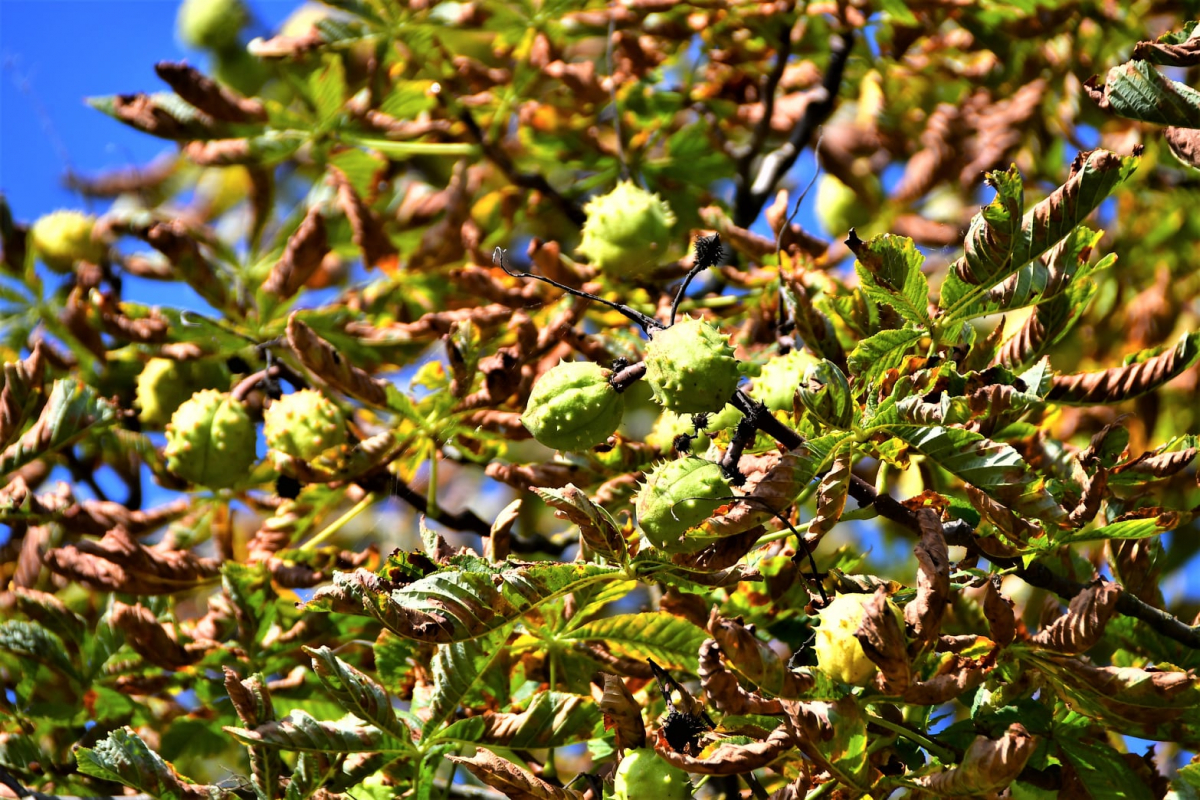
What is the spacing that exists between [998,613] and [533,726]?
631 mm

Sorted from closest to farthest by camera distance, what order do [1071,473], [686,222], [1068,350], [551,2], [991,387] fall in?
1. [991,387]
2. [1071,473]
3. [551,2]
4. [686,222]
5. [1068,350]

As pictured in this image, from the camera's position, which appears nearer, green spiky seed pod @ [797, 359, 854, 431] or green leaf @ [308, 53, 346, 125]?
green spiky seed pod @ [797, 359, 854, 431]

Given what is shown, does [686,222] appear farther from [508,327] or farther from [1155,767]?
[1155,767]

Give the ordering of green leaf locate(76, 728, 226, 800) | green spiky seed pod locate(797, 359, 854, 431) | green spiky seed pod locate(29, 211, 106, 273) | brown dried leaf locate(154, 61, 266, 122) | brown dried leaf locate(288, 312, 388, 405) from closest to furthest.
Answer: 1. green spiky seed pod locate(797, 359, 854, 431)
2. green leaf locate(76, 728, 226, 800)
3. brown dried leaf locate(288, 312, 388, 405)
4. brown dried leaf locate(154, 61, 266, 122)
5. green spiky seed pod locate(29, 211, 106, 273)

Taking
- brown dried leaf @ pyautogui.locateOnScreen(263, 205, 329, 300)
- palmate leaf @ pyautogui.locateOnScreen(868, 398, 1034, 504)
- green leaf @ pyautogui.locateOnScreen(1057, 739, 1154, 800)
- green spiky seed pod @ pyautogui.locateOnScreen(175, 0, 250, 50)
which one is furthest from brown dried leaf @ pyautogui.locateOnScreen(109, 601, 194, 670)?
green spiky seed pod @ pyautogui.locateOnScreen(175, 0, 250, 50)

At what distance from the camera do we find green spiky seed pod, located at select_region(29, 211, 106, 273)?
284cm

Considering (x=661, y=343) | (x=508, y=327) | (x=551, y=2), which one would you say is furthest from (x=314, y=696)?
(x=551, y=2)

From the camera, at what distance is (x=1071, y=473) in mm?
1560

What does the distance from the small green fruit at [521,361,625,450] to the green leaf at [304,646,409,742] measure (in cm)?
39

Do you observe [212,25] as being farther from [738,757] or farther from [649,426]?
[738,757]

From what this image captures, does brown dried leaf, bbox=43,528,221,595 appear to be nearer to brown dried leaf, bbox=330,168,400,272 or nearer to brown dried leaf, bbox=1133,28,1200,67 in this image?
brown dried leaf, bbox=330,168,400,272

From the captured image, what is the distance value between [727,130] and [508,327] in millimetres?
1065

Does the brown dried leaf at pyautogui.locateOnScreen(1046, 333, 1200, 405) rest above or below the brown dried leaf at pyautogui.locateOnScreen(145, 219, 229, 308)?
below

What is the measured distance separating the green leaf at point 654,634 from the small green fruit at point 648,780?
9.9 inches
